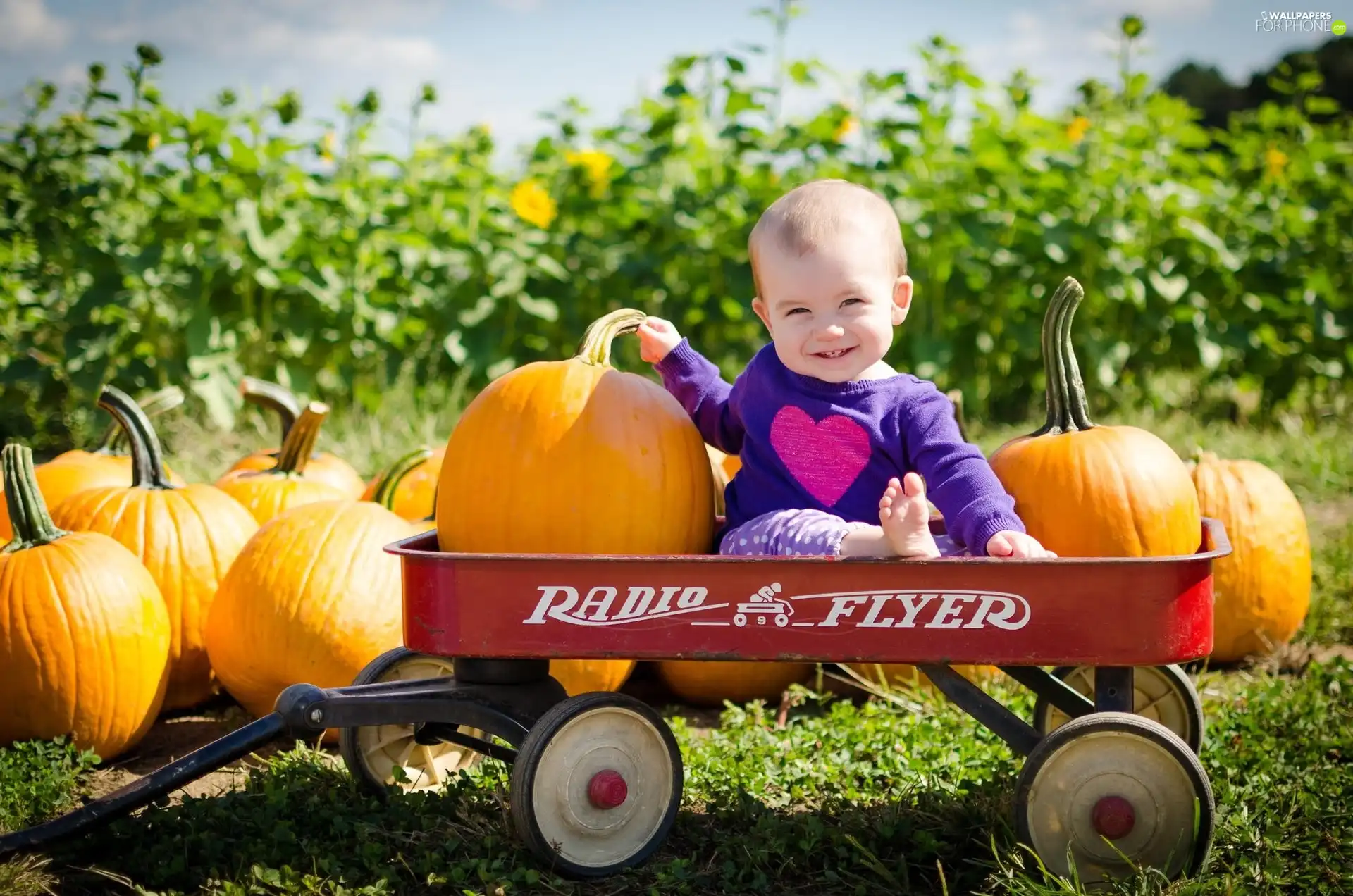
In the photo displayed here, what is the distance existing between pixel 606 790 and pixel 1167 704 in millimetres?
1411

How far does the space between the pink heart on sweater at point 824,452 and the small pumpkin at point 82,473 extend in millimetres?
2075

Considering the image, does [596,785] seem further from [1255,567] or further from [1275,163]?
[1275,163]

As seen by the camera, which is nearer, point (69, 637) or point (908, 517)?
point (908, 517)

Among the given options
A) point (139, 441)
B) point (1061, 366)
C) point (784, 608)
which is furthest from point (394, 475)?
point (1061, 366)

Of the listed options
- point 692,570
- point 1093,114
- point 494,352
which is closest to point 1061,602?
point 692,570

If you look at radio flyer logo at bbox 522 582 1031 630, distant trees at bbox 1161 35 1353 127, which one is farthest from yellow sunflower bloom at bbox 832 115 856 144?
distant trees at bbox 1161 35 1353 127

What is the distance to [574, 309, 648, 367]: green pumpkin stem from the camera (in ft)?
9.66

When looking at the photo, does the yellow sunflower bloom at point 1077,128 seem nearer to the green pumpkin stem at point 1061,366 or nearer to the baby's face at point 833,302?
the green pumpkin stem at point 1061,366

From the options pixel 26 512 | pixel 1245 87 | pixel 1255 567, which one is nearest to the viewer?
pixel 26 512

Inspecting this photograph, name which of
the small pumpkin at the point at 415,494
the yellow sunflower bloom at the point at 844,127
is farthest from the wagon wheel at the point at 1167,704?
the yellow sunflower bloom at the point at 844,127

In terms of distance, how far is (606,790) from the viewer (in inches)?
98.5

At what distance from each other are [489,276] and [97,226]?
2.07m

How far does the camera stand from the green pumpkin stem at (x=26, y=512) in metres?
3.21

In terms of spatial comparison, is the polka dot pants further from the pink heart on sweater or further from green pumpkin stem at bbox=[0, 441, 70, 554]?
green pumpkin stem at bbox=[0, 441, 70, 554]
